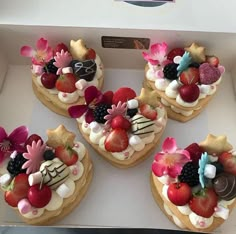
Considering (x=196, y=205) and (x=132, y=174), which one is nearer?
(x=196, y=205)

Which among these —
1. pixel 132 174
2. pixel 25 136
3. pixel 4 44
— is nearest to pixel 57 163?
pixel 25 136

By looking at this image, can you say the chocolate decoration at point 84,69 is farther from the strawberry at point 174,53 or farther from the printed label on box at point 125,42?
the strawberry at point 174,53

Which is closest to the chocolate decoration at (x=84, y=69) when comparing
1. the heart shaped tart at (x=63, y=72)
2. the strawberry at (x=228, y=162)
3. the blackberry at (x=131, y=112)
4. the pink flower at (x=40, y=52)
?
the heart shaped tart at (x=63, y=72)

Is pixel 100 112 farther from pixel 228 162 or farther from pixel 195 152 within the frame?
pixel 228 162

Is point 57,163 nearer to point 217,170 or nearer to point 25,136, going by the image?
point 25,136

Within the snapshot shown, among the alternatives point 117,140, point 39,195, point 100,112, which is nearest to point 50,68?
point 100,112

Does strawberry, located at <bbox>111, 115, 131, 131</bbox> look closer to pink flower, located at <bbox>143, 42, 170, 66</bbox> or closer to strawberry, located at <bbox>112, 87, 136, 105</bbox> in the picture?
strawberry, located at <bbox>112, 87, 136, 105</bbox>
